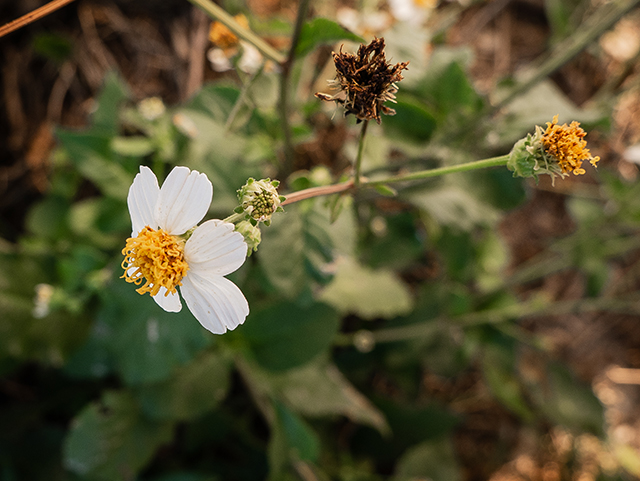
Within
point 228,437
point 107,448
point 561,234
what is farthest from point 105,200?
point 561,234

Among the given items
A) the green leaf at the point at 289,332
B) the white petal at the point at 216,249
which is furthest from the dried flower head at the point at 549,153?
the green leaf at the point at 289,332

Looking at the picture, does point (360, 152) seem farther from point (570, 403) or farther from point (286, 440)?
point (570, 403)

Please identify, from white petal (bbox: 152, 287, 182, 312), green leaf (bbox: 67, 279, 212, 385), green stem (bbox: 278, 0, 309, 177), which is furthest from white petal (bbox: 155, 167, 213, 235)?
green leaf (bbox: 67, 279, 212, 385)

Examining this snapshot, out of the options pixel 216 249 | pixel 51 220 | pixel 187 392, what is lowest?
pixel 187 392

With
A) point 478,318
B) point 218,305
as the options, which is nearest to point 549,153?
point 218,305

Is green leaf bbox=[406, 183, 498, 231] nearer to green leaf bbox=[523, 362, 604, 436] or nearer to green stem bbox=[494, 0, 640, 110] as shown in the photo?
green stem bbox=[494, 0, 640, 110]

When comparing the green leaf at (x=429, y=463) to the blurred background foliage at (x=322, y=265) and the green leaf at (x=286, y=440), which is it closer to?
the blurred background foliage at (x=322, y=265)

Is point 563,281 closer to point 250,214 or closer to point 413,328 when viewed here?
point 413,328
